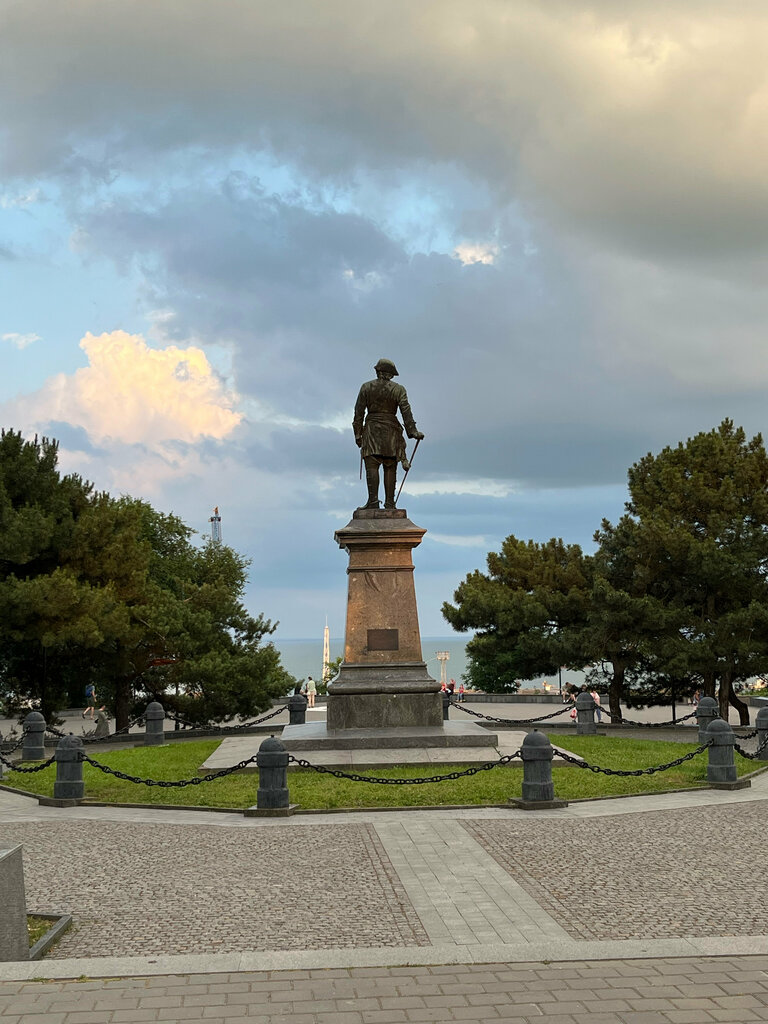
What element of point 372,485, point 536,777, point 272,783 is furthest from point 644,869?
point 372,485

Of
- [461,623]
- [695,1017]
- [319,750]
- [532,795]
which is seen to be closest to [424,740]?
[319,750]

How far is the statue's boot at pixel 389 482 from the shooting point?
19.2 meters

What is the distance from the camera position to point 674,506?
27.7m

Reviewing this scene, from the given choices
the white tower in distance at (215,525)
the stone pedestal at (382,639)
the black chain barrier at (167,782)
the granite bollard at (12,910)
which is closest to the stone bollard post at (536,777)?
the black chain barrier at (167,782)

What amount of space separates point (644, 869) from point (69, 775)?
784 centimetres

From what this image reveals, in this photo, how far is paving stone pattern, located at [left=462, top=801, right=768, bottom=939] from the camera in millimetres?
7168

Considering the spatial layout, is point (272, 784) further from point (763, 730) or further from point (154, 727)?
point (154, 727)

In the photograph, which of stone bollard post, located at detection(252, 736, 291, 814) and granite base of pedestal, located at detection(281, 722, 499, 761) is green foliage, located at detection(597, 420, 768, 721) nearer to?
granite base of pedestal, located at detection(281, 722, 499, 761)

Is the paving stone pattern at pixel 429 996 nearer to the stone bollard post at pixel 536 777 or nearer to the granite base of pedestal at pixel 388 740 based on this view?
the stone bollard post at pixel 536 777

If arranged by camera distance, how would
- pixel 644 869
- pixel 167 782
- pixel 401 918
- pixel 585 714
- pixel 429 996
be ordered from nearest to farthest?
pixel 429 996
pixel 401 918
pixel 644 869
pixel 167 782
pixel 585 714

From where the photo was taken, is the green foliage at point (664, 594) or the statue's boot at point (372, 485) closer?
the statue's boot at point (372, 485)

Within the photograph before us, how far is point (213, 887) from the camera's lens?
845 cm

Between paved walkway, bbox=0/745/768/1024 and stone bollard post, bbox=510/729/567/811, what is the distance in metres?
0.38

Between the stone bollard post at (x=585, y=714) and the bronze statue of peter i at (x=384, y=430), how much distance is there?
678cm
